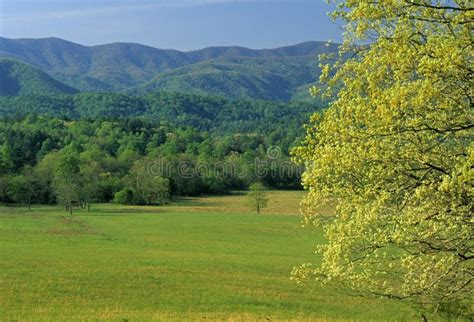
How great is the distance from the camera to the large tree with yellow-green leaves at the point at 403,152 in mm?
11922

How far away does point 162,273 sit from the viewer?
3978cm

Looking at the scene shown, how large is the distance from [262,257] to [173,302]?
22233mm

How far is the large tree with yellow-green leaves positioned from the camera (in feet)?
39.1

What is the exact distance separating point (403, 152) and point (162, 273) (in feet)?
97.9

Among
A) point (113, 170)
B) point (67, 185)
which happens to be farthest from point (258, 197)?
point (113, 170)

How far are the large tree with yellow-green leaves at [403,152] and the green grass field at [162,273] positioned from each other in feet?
24.8

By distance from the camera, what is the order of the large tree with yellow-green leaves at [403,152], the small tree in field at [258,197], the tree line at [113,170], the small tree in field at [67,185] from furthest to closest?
the tree line at [113,170] < the small tree in field at [258,197] < the small tree in field at [67,185] < the large tree with yellow-green leaves at [403,152]

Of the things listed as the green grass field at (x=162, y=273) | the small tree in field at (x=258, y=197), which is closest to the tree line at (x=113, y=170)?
the small tree in field at (x=258, y=197)

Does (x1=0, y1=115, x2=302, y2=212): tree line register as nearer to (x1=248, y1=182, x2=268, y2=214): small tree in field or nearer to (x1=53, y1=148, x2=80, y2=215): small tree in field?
(x1=53, y1=148, x2=80, y2=215): small tree in field

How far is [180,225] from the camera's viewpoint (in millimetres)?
82562

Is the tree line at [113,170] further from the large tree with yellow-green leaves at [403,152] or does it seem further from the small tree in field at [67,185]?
the large tree with yellow-green leaves at [403,152]

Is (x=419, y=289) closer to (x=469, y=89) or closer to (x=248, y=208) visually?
(x=469, y=89)

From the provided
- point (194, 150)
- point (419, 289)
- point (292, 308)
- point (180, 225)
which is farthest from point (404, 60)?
point (194, 150)

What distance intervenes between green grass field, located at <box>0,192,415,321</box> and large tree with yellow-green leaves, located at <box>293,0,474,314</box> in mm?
7563
